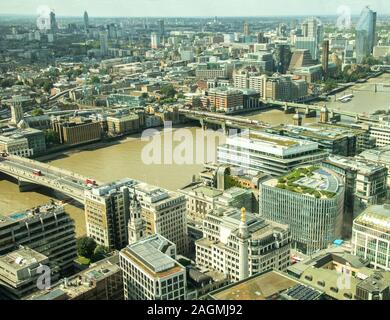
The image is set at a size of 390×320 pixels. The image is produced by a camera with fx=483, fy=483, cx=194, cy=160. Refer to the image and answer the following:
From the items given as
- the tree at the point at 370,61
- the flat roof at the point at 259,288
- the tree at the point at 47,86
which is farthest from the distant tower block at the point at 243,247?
the tree at the point at 370,61

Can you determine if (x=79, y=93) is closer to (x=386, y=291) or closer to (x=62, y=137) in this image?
(x=62, y=137)

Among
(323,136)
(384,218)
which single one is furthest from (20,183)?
(384,218)

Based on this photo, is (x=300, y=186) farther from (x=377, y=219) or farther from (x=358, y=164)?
(x=358, y=164)

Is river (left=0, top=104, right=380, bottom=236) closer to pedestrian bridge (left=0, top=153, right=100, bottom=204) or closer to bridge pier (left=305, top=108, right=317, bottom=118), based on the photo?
pedestrian bridge (left=0, top=153, right=100, bottom=204)

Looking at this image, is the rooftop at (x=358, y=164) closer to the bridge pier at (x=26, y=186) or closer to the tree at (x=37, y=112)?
the bridge pier at (x=26, y=186)

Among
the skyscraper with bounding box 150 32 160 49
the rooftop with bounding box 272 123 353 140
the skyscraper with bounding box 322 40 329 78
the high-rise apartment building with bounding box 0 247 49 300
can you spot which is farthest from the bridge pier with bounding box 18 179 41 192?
the skyscraper with bounding box 150 32 160 49
